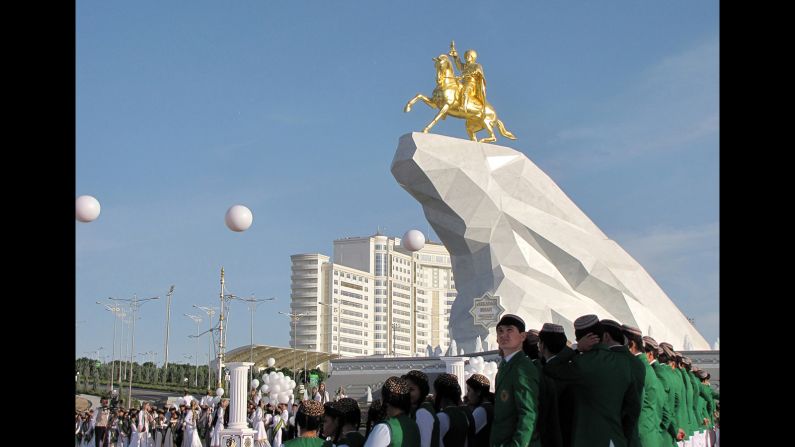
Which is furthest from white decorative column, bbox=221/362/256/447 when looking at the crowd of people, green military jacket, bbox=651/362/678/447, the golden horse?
the golden horse

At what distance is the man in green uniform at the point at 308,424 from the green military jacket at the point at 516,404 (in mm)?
981

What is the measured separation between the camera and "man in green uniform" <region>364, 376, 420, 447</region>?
4.26 meters

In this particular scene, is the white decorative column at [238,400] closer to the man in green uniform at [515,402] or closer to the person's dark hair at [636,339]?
the person's dark hair at [636,339]

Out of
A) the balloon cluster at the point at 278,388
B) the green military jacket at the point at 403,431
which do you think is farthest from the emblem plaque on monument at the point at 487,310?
the green military jacket at the point at 403,431

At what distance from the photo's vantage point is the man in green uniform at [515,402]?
15.5ft

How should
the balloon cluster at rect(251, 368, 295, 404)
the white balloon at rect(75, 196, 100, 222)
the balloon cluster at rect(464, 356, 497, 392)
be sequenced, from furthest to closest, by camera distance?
the balloon cluster at rect(251, 368, 295, 404) < the balloon cluster at rect(464, 356, 497, 392) < the white balloon at rect(75, 196, 100, 222)

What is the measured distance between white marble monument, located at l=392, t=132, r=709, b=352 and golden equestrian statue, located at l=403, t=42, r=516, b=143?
1401 mm

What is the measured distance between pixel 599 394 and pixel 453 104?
25.7 meters

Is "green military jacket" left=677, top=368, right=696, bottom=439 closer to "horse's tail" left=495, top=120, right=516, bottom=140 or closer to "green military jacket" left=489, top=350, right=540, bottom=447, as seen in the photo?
"green military jacket" left=489, top=350, right=540, bottom=447

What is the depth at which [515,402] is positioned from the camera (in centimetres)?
479

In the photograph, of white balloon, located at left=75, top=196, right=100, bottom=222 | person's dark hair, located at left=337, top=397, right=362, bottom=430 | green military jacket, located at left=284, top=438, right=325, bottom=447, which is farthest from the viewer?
white balloon, located at left=75, top=196, right=100, bottom=222
